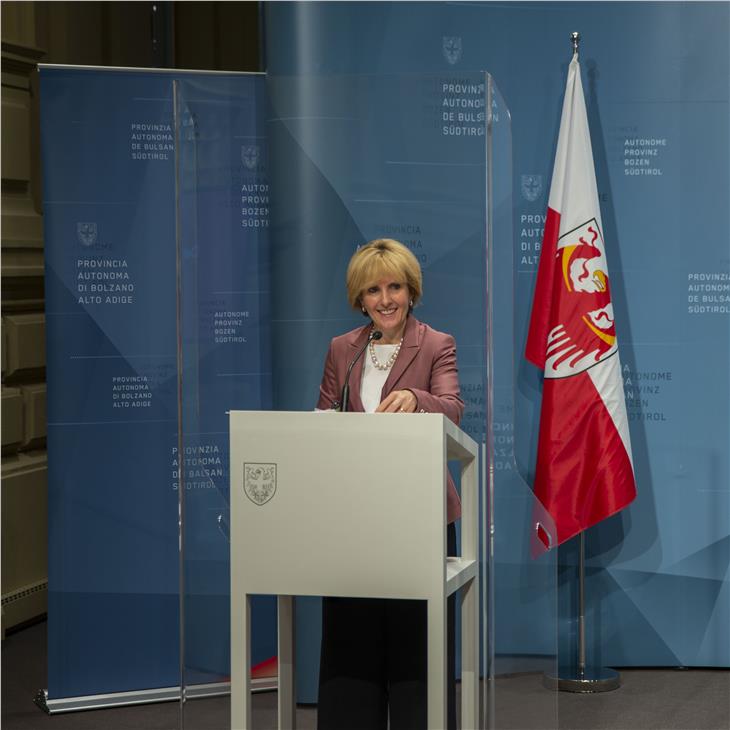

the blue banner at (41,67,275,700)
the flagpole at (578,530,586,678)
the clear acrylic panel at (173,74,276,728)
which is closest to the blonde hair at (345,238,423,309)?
the clear acrylic panel at (173,74,276,728)

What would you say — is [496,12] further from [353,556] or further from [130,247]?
[353,556]

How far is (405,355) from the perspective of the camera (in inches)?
97.7

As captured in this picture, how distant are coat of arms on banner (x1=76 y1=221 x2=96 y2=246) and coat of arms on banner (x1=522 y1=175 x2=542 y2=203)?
5.04ft

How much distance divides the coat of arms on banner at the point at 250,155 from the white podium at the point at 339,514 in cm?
93

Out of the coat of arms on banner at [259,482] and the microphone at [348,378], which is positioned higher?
the microphone at [348,378]

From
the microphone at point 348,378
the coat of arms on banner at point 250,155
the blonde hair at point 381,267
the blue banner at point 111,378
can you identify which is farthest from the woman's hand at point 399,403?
the blue banner at point 111,378

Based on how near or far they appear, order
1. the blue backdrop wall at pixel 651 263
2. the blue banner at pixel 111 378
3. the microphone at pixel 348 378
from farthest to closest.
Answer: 1. the blue backdrop wall at pixel 651 263
2. the blue banner at pixel 111 378
3. the microphone at pixel 348 378

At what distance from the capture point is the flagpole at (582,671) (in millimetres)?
3977

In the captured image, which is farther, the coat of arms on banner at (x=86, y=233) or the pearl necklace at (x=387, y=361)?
the coat of arms on banner at (x=86, y=233)

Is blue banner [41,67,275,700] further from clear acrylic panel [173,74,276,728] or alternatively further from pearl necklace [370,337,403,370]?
pearl necklace [370,337,403,370]

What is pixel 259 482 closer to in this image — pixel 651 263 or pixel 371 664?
pixel 371 664

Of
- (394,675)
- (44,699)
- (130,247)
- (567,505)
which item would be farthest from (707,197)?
(44,699)

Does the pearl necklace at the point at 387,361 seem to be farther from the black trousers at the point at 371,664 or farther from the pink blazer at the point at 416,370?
the black trousers at the point at 371,664

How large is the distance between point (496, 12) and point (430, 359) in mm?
2060
